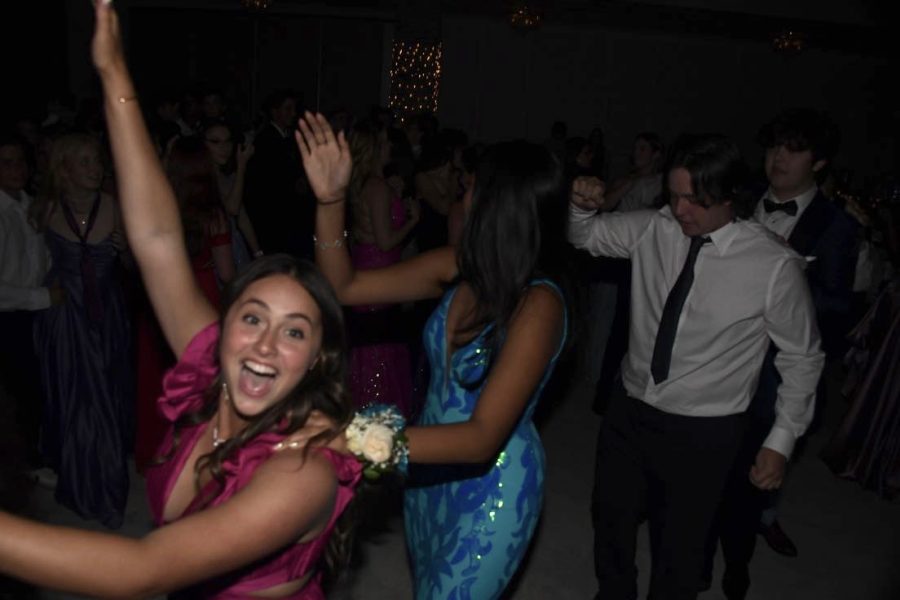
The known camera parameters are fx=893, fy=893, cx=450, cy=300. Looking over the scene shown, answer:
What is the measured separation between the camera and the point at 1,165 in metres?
3.69

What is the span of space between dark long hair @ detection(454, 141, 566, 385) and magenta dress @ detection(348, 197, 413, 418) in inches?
88.1

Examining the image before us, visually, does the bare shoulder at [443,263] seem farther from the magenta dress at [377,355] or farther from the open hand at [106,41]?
the magenta dress at [377,355]

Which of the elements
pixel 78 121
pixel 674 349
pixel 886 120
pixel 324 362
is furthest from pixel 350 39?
pixel 324 362

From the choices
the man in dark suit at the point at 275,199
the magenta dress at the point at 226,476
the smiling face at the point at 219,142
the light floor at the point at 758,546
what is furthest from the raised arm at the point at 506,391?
the man in dark suit at the point at 275,199

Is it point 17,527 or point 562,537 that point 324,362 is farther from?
point 562,537

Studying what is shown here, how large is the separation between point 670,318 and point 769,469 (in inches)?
21.1

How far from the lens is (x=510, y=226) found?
214 cm

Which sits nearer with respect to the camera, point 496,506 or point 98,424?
point 496,506

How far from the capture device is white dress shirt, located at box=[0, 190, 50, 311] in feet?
11.6

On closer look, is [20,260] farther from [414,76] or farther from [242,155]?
[414,76]

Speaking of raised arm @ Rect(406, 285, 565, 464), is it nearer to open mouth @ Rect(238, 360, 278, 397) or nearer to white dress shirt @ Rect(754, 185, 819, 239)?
open mouth @ Rect(238, 360, 278, 397)

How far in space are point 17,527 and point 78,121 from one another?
6.25 metres

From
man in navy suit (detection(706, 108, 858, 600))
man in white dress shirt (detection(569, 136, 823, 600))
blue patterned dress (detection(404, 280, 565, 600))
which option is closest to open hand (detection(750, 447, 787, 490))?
man in white dress shirt (detection(569, 136, 823, 600))

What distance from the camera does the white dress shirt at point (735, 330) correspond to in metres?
2.62
